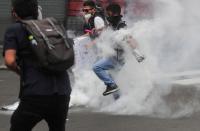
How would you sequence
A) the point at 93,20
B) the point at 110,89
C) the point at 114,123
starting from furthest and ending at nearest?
the point at 93,20 < the point at 110,89 < the point at 114,123

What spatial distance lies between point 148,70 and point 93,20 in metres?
1.52

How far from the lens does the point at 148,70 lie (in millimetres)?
8477

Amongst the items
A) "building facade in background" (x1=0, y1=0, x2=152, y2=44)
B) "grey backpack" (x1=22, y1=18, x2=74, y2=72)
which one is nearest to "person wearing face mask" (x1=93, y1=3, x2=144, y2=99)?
"grey backpack" (x1=22, y1=18, x2=74, y2=72)

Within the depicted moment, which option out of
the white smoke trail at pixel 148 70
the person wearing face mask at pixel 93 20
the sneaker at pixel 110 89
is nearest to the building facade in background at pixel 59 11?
the person wearing face mask at pixel 93 20

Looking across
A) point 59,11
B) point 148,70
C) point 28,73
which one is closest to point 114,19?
point 148,70

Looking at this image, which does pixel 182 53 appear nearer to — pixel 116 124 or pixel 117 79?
pixel 117 79

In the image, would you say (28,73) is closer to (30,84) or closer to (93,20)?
(30,84)

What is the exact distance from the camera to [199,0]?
→ 994 cm

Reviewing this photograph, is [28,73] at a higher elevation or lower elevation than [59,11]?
higher

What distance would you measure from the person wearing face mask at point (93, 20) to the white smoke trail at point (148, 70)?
0.20m

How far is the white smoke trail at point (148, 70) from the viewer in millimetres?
8281

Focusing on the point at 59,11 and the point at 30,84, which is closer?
the point at 30,84

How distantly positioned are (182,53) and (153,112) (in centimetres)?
250

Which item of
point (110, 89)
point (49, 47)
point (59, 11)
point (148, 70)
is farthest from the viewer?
point (59, 11)
